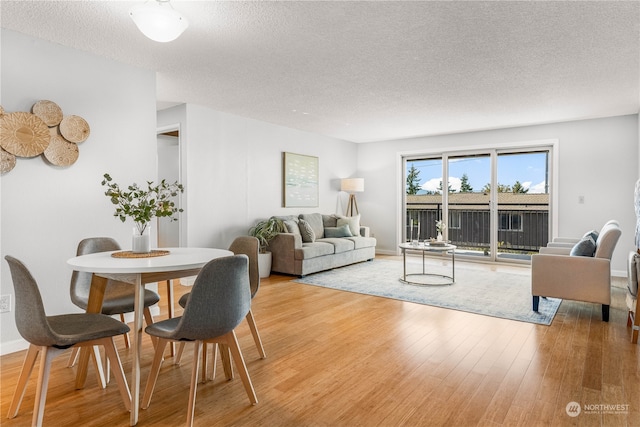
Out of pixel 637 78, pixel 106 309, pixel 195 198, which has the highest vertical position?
pixel 637 78

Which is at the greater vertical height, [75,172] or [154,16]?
[154,16]

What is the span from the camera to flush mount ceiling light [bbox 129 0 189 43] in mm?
2156

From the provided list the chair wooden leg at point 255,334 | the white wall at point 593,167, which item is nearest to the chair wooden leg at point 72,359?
the chair wooden leg at point 255,334

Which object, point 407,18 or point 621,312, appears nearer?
point 407,18

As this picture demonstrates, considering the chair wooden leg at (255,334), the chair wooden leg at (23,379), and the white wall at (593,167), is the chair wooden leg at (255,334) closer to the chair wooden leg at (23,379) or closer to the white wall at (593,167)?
the chair wooden leg at (23,379)

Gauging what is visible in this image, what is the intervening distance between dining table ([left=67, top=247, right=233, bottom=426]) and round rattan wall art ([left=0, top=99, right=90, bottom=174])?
3.91 ft

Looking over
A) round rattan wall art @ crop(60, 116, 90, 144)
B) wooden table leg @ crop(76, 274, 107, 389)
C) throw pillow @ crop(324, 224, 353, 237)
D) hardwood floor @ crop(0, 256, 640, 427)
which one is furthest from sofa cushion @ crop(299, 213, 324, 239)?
wooden table leg @ crop(76, 274, 107, 389)

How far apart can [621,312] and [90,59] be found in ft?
18.0

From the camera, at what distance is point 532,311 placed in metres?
3.73

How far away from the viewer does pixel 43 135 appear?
2.94 metres

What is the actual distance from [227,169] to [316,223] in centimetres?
185

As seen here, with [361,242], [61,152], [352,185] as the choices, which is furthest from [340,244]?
[61,152]

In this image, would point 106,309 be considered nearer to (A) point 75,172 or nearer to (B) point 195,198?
(A) point 75,172

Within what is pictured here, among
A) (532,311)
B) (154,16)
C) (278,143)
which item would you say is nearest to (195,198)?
(278,143)
